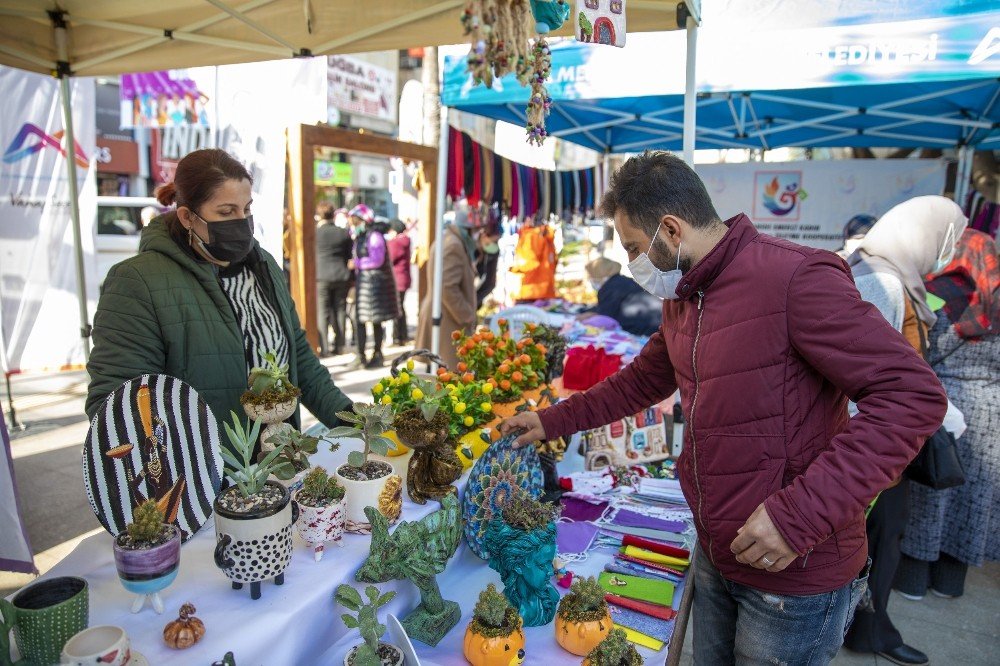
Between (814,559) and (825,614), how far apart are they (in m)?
0.17

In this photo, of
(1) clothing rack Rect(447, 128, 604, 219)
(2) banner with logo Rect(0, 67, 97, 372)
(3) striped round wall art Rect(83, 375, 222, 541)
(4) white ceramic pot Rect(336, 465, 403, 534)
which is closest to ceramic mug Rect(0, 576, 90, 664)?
(3) striped round wall art Rect(83, 375, 222, 541)

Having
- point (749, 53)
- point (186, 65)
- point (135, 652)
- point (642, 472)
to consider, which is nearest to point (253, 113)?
point (186, 65)

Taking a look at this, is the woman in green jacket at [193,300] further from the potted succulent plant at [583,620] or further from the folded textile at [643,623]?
the folded textile at [643,623]

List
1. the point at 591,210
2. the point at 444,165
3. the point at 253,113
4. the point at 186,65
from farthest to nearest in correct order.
→ the point at 591,210 < the point at 253,113 < the point at 444,165 < the point at 186,65

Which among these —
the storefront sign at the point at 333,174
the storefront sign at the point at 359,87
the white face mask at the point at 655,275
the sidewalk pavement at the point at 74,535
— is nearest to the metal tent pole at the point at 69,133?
the sidewalk pavement at the point at 74,535

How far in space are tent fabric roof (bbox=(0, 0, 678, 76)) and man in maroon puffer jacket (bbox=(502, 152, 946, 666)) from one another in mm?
1570

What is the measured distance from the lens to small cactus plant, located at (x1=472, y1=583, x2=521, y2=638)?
4.32 ft

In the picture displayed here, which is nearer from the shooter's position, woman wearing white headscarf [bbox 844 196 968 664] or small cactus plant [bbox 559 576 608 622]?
small cactus plant [bbox 559 576 608 622]

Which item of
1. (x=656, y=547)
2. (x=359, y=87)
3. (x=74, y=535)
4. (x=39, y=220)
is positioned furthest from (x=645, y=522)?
(x=359, y=87)

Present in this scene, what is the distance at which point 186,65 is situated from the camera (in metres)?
3.30

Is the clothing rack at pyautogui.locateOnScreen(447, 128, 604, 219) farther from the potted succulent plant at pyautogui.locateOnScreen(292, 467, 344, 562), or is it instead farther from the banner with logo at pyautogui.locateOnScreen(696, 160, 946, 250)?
the potted succulent plant at pyautogui.locateOnScreen(292, 467, 344, 562)

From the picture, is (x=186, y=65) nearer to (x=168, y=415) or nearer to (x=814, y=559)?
(x=168, y=415)

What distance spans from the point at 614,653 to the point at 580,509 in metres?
0.95

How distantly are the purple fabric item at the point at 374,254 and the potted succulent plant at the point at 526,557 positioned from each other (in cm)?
589
